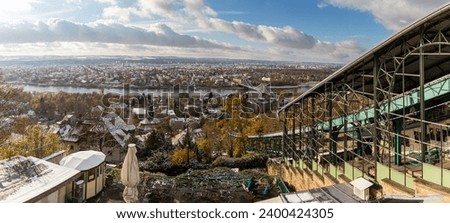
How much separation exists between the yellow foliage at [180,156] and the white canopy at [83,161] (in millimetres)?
3987

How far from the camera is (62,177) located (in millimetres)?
4527

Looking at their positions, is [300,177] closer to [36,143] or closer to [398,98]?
[398,98]

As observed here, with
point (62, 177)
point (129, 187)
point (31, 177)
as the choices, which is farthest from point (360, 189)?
point (31, 177)

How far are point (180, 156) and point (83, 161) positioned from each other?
461 centimetres

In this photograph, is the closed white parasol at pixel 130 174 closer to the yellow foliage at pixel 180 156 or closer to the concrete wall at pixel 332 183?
the concrete wall at pixel 332 183

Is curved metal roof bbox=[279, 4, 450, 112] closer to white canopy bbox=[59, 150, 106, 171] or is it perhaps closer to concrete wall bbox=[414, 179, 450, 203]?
concrete wall bbox=[414, 179, 450, 203]

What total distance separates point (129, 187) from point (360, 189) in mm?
2718

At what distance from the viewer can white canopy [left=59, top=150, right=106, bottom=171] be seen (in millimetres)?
5881

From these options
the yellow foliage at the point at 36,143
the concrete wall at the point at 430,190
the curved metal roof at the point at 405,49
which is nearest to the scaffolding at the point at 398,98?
the curved metal roof at the point at 405,49

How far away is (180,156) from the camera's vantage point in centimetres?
1044

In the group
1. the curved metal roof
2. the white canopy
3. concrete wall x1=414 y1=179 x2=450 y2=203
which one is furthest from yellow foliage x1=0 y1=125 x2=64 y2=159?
concrete wall x1=414 y1=179 x2=450 y2=203
